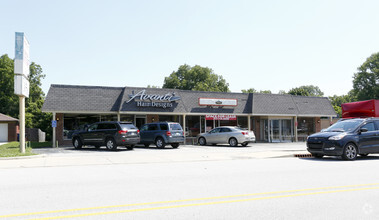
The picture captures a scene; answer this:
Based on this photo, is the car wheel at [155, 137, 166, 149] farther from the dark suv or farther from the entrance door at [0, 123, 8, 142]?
the entrance door at [0, 123, 8, 142]

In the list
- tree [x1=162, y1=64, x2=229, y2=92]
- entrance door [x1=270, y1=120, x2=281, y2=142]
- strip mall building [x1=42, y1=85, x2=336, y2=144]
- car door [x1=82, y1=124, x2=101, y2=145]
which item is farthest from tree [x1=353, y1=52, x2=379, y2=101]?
car door [x1=82, y1=124, x2=101, y2=145]

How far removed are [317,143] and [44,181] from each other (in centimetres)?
1084

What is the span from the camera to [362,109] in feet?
57.9

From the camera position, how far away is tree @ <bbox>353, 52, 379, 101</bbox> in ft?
222

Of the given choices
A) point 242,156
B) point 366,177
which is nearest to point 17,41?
point 242,156

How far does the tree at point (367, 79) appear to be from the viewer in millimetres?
67562

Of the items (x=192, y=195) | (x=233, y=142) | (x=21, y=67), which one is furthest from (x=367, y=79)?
(x=192, y=195)

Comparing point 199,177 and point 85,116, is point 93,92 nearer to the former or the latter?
point 85,116

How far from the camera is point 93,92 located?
1094 inches

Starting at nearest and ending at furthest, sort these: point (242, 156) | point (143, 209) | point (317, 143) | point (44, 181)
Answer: point (143, 209)
point (44, 181)
point (317, 143)
point (242, 156)

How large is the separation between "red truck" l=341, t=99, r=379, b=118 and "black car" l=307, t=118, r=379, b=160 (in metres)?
1.88

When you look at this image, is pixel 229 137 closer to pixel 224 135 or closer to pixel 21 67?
pixel 224 135

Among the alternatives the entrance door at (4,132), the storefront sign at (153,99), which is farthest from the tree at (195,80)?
the storefront sign at (153,99)

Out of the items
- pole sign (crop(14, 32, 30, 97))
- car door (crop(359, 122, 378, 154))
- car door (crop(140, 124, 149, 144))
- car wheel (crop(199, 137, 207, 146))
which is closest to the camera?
car door (crop(359, 122, 378, 154))
